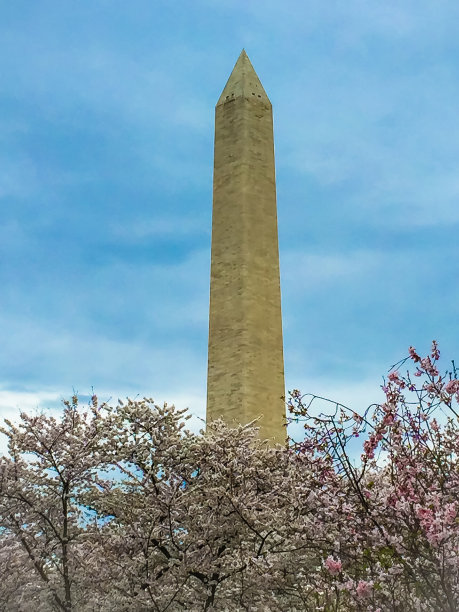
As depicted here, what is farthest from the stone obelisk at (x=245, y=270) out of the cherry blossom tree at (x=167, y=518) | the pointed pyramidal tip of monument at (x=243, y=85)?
the cherry blossom tree at (x=167, y=518)

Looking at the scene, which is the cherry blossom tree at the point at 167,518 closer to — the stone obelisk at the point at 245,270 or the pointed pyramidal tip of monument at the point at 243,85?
the stone obelisk at the point at 245,270

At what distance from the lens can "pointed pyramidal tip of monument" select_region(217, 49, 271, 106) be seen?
29203mm

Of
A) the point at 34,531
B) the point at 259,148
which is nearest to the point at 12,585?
the point at 34,531

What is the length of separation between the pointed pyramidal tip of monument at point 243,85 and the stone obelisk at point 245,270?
0.16 feet

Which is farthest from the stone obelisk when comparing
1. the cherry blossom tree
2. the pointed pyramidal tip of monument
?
the cherry blossom tree

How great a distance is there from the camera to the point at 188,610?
476 inches

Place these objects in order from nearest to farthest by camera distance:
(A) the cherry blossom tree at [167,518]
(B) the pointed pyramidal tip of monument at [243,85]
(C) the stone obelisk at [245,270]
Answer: (A) the cherry blossom tree at [167,518] < (C) the stone obelisk at [245,270] < (B) the pointed pyramidal tip of monument at [243,85]

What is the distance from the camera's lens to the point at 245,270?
86.3 ft

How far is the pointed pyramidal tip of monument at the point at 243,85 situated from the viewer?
95.8 ft

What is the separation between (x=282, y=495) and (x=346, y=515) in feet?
16.6

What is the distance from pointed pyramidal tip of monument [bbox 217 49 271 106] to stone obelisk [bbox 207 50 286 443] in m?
0.05

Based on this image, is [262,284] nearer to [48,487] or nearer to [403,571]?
[48,487]

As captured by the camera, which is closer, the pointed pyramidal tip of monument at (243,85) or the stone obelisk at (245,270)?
the stone obelisk at (245,270)

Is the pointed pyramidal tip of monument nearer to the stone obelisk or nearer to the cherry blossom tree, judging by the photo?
the stone obelisk
